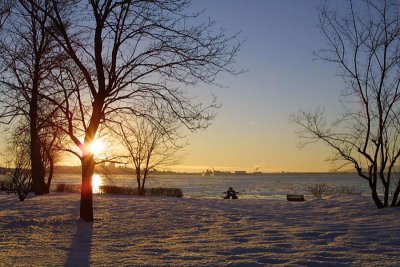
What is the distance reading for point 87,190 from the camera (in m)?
12.9

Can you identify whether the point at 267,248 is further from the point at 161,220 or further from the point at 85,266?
the point at 161,220

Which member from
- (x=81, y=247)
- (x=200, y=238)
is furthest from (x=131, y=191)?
(x=81, y=247)

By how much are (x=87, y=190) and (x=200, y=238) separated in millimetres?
4401

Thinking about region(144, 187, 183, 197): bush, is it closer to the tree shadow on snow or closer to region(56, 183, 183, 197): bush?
region(56, 183, 183, 197): bush

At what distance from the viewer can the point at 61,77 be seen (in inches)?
535

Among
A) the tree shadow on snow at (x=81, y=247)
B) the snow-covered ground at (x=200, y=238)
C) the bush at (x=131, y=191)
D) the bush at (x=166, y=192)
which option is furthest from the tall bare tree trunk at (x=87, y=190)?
the bush at (x=166, y=192)

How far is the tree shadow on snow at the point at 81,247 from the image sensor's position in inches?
296

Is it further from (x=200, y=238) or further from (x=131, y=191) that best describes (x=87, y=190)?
(x=131, y=191)

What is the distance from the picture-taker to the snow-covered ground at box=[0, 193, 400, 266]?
7.56 metres

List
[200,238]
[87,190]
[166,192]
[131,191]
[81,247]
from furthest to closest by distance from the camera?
[131,191] → [166,192] → [87,190] → [200,238] → [81,247]

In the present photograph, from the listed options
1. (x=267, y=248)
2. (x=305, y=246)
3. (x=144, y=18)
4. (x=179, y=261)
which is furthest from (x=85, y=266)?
(x=144, y=18)

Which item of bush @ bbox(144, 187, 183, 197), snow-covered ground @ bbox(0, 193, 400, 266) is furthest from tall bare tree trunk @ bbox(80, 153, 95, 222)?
bush @ bbox(144, 187, 183, 197)

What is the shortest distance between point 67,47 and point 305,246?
8.32m

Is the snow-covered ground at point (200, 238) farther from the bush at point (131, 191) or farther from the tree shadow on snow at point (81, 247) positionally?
the bush at point (131, 191)
